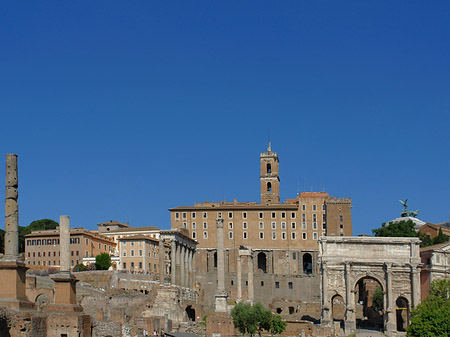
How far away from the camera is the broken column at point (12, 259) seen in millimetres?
29984

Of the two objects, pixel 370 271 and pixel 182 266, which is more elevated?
pixel 182 266

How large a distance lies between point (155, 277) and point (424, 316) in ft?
134

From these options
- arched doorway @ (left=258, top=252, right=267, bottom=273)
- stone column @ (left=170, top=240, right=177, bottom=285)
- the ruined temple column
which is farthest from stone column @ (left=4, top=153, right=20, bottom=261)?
arched doorway @ (left=258, top=252, right=267, bottom=273)

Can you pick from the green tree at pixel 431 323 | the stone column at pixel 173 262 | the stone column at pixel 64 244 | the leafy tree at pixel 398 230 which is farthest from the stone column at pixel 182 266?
the stone column at pixel 64 244

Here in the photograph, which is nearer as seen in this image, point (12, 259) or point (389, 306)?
point (12, 259)

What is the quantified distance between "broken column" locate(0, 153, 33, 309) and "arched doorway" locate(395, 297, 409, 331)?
172 feet

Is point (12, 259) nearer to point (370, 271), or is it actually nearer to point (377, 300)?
point (370, 271)

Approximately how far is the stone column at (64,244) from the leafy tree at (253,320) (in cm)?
2849

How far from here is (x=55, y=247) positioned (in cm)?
9950

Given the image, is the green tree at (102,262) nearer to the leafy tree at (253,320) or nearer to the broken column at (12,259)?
the leafy tree at (253,320)

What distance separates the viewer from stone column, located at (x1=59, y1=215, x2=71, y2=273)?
115ft

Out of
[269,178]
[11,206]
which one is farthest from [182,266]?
[11,206]

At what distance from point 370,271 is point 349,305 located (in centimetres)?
457

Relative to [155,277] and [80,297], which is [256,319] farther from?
[155,277]
